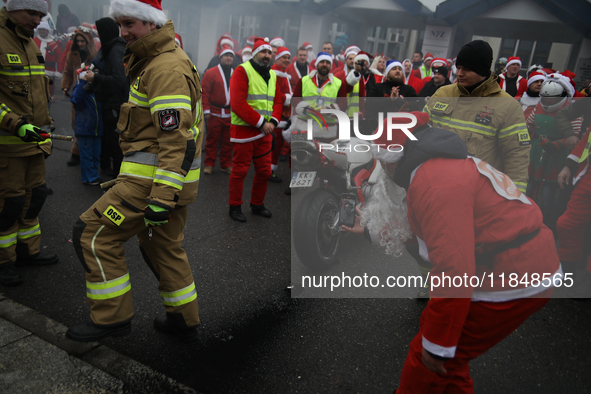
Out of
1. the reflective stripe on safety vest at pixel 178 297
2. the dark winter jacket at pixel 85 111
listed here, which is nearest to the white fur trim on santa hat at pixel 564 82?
the reflective stripe on safety vest at pixel 178 297

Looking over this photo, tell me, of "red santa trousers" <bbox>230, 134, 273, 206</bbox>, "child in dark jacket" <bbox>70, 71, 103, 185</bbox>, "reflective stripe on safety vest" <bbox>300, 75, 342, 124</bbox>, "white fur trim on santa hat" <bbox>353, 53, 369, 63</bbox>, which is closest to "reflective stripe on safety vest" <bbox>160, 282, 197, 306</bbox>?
"red santa trousers" <bbox>230, 134, 273, 206</bbox>

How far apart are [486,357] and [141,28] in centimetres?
284

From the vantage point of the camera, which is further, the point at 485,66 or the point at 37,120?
the point at 37,120

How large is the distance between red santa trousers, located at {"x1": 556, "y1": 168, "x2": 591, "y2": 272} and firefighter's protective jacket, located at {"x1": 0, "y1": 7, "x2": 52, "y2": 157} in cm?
335

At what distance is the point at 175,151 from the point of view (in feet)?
7.22

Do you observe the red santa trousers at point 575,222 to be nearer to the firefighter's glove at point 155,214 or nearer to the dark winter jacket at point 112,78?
the firefighter's glove at point 155,214

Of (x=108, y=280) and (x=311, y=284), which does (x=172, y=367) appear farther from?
(x=311, y=284)

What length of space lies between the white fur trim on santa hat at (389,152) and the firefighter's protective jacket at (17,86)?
2.43 meters

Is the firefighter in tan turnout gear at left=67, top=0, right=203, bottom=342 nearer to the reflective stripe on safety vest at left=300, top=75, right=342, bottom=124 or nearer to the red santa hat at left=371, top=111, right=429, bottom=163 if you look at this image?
the red santa hat at left=371, top=111, right=429, bottom=163

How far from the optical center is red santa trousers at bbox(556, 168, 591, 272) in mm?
2225

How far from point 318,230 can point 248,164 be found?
7.38ft

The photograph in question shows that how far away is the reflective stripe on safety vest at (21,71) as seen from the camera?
3030 mm

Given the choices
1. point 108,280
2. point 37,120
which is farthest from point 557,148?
point 37,120

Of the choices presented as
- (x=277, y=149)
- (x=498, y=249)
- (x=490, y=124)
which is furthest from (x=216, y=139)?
(x=498, y=249)
